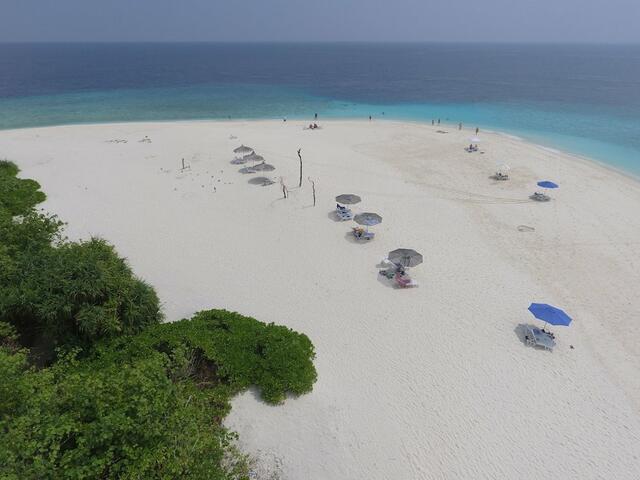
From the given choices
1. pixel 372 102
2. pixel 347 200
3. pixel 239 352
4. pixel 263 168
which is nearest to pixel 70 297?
pixel 239 352

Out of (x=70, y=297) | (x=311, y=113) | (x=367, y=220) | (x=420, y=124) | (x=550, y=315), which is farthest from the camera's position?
(x=311, y=113)

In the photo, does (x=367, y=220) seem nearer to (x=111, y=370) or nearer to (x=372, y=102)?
(x=111, y=370)

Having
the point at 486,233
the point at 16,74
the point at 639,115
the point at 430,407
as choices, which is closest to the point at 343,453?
the point at 430,407

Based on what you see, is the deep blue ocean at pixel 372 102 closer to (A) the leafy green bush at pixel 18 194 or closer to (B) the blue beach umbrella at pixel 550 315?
(B) the blue beach umbrella at pixel 550 315

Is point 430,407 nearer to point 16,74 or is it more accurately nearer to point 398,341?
point 398,341

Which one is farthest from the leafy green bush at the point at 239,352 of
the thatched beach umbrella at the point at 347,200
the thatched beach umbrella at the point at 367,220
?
the thatched beach umbrella at the point at 347,200

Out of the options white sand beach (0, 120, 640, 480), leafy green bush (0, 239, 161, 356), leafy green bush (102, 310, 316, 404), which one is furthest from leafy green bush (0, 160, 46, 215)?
leafy green bush (102, 310, 316, 404)

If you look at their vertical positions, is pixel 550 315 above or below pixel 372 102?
below
